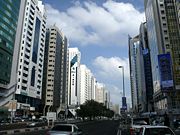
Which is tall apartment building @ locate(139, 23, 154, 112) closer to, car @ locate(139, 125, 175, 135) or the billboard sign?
the billboard sign

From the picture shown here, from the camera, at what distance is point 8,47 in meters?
87.6

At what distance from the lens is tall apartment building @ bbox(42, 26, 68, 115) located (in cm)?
13488

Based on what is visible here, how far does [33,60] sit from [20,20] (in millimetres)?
20384

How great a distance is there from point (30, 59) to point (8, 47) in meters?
21.7

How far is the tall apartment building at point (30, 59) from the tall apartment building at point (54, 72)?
50.2 feet

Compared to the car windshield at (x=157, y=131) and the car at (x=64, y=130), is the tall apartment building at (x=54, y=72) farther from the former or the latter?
the car windshield at (x=157, y=131)

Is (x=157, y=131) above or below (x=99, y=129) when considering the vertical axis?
above

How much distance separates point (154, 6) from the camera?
365ft

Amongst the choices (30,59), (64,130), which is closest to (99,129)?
(64,130)

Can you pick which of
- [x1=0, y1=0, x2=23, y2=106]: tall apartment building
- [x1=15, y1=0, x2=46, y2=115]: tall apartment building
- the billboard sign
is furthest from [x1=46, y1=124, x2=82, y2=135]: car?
[x1=15, y1=0, x2=46, y2=115]: tall apartment building

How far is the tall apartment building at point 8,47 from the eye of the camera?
83.0m

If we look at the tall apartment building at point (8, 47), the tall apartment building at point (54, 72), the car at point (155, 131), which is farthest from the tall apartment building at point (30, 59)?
the car at point (155, 131)

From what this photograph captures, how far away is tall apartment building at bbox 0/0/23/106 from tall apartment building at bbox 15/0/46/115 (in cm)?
570

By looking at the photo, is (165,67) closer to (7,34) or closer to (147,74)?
(7,34)
